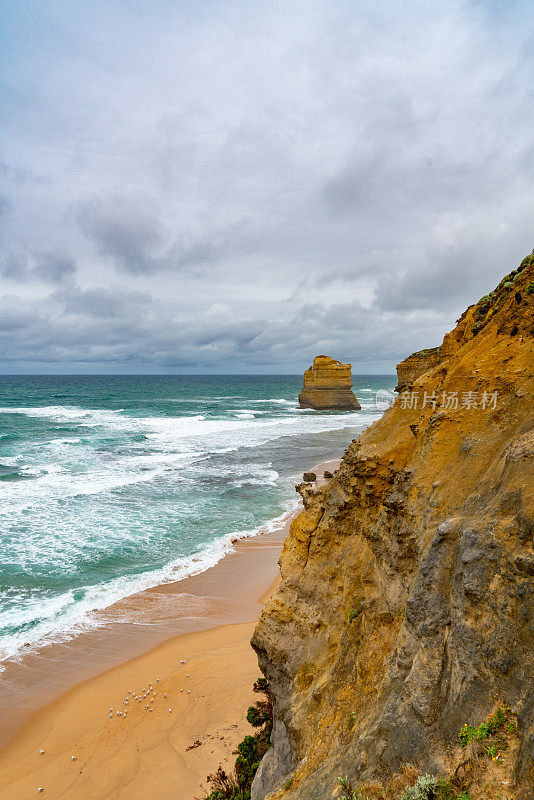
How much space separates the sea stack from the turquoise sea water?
19016 mm

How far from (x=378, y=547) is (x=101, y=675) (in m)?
8.97

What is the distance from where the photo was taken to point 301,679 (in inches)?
233

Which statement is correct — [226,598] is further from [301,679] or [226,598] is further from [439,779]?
[439,779]

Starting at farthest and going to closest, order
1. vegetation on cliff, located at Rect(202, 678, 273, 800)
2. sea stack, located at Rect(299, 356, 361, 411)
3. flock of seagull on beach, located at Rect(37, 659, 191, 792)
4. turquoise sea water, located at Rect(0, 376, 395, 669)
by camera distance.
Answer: sea stack, located at Rect(299, 356, 361, 411), turquoise sea water, located at Rect(0, 376, 395, 669), flock of seagull on beach, located at Rect(37, 659, 191, 792), vegetation on cliff, located at Rect(202, 678, 273, 800)

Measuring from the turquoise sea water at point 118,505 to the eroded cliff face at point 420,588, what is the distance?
9324mm

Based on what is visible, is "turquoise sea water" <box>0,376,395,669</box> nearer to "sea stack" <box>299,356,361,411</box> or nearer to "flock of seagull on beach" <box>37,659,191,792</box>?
"flock of seagull on beach" <box>37,659,191,792</box>

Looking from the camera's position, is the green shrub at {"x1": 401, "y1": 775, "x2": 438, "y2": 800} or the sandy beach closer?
the green shrub at {"x1": 401, "y1": 775, "x2": 438, "y2": 800}

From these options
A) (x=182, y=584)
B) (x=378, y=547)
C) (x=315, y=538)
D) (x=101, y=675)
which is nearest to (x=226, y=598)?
(x=182, y=584)

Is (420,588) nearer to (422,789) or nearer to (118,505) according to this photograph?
(422,789)

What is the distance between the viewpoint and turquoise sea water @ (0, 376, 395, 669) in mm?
14078

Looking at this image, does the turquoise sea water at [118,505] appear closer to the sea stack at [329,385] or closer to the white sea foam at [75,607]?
the white sea foam at [75,607]

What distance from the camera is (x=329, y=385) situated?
6669 centimetres

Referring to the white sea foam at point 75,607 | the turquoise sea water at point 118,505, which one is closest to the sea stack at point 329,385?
the turquoise sea water at point 118,505

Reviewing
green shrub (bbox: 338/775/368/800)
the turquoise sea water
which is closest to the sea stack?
the turquoise sea water
